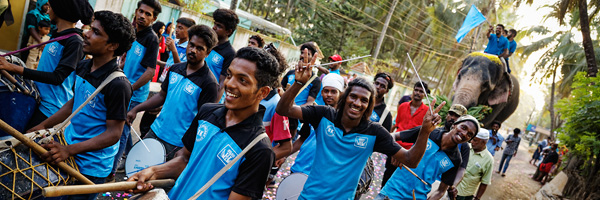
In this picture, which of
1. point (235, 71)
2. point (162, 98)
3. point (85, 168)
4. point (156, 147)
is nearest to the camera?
point (235, 71)

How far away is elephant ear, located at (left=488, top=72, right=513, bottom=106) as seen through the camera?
9.59 meters

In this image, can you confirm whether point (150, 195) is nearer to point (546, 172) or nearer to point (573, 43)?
point (546, 172)

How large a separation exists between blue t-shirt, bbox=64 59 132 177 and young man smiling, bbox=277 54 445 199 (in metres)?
1.24

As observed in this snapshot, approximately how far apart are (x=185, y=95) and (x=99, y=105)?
1.10 m

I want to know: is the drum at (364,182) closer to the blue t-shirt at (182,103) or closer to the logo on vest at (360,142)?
the logo on vest at (360,142)

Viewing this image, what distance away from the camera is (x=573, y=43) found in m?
31.3

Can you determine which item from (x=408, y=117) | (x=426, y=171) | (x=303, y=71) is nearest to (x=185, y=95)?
(x=303, y=71)

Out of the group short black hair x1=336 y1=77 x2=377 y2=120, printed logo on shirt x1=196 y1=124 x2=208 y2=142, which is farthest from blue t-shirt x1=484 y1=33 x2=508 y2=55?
printed logo on shirt x1=196 y1=124 x2=208 y2=142

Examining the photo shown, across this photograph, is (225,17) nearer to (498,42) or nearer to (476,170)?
(476,170)

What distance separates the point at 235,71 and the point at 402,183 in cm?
276

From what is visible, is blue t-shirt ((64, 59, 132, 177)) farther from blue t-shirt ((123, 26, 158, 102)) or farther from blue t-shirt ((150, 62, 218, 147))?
blue t-shirt ((123, 26, 158, 102))

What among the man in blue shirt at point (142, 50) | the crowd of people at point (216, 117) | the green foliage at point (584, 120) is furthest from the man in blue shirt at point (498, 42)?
the man in blue shirt at point (142, 50)

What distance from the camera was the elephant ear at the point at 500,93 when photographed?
9.59 meters

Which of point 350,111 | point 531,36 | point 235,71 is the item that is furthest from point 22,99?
point 531,36
